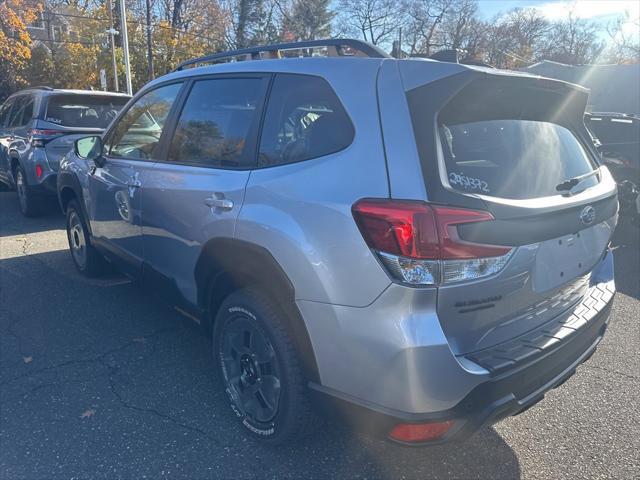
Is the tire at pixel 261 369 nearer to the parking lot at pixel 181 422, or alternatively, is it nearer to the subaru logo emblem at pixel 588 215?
the parking lot at pixel 181 422

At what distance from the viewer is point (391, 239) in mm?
1856

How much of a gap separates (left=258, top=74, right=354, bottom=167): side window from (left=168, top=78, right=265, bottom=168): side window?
127 millimetres

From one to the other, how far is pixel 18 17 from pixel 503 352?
23611 mm

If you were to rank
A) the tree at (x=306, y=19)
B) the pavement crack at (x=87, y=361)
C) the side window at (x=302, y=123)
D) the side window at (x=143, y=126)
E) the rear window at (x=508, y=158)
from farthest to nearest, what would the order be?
the tree at (x=306, y=19) → the side window at (x=143, y=126) → the pavement crack at (x=87, y=361) → the side window at (x=302, y=123) → the rear window at (x=508, y=158)

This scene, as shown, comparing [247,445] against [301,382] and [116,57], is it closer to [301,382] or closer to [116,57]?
[301,382]

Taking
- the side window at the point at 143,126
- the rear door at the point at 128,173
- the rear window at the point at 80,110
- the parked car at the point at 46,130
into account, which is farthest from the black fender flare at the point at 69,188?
the rear window at the point at 80,110

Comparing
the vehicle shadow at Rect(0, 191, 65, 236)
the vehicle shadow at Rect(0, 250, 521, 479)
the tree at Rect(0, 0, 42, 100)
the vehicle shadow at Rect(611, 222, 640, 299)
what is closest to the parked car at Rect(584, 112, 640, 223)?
the vehicle shadow at Rect(611, 222, 640, 299)

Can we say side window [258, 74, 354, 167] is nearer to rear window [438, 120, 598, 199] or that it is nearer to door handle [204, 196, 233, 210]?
door handle [204, 196, 233, 210]

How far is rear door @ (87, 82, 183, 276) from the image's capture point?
341cm

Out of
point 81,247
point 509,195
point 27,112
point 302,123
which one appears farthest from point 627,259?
point 27,112

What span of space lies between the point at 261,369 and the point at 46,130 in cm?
555

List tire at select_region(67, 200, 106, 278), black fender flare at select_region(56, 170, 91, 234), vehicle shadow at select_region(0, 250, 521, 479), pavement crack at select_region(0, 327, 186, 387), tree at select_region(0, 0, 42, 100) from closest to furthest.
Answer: vehicle shadow at select_region(0, 250, 521, 479), pavement crack at select_region(0, 327, 186, 387), black fender flare at select_region(56, 170, 91, 234), tire at select_region(67, 200, 106, 278), tree at select_region(0, 0, 42, 100)

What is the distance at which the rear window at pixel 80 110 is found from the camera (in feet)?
21.9

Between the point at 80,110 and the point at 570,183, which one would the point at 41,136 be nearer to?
the point at 80,110
